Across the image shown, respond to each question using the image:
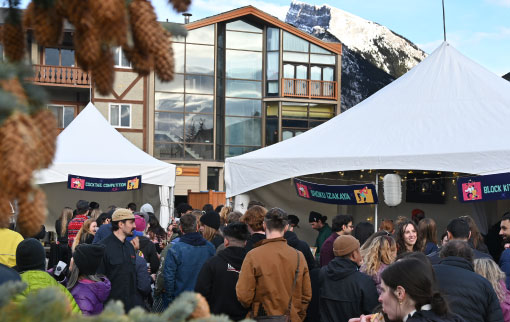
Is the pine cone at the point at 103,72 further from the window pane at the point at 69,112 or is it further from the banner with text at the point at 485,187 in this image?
the window pane at the point at 69,112

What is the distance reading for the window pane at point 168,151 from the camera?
106 feet

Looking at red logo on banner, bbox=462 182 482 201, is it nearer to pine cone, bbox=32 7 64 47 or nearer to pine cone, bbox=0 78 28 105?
pine cone, bbox=32 7 64 47

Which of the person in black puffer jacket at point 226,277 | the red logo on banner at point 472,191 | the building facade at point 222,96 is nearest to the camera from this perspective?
the person in black puffer jacket at point 226,277

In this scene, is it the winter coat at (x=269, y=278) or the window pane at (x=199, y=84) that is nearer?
the winter coat at (x=269, y=278)

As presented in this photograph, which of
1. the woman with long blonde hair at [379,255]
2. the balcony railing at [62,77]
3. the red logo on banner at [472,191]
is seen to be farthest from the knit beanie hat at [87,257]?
the balcony railing at [62,77]

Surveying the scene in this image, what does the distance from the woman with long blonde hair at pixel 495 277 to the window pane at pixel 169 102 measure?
28.6 m

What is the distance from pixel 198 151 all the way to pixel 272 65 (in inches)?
234

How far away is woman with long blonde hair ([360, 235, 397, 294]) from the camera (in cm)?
521

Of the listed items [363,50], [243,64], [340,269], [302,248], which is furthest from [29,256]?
[363,50]

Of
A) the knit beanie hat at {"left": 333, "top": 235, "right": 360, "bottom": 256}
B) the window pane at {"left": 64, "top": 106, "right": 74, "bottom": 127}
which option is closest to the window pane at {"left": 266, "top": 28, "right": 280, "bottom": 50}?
the window pane at {"left": 64, "top": 106, "right": 74, "bottom": 127}

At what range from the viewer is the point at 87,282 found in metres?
4.75

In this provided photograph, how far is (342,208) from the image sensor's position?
44.9ft

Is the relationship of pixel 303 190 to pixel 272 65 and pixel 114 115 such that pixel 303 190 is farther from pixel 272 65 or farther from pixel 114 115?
pixel 272 65

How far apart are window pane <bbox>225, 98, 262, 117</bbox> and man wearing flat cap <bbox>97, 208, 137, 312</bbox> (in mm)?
27764
